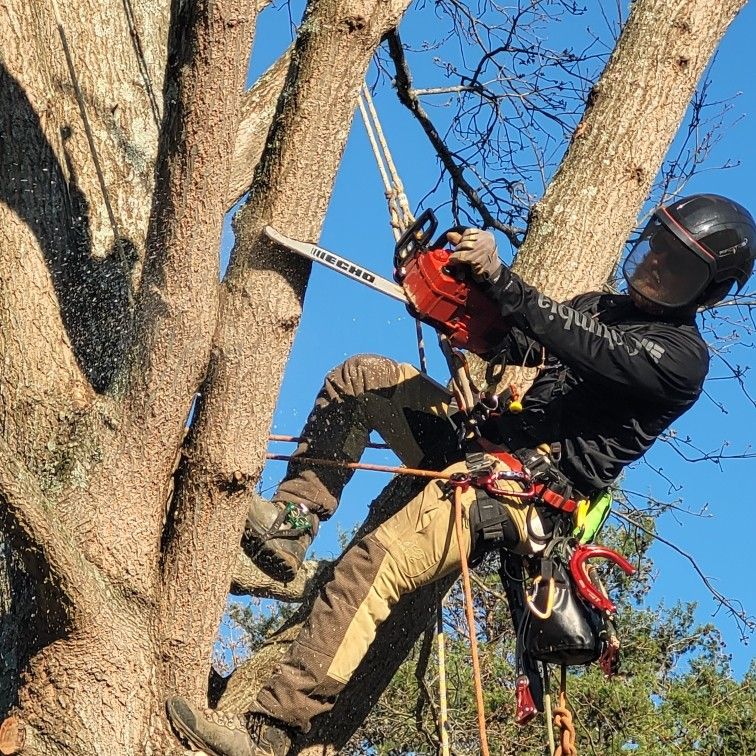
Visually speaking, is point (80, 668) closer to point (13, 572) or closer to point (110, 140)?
point (13, 572)


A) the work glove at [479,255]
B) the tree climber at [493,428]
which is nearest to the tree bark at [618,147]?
the tree climber at [493,428]

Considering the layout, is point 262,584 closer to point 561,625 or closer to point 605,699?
point 561,625

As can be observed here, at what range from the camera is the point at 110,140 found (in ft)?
13.5

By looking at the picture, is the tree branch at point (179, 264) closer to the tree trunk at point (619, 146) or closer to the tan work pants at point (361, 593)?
the tan work pants at point (361, 593)

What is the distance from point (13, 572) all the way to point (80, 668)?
46 centimetres

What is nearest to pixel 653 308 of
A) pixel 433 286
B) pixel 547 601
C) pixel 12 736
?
pixel 433 286

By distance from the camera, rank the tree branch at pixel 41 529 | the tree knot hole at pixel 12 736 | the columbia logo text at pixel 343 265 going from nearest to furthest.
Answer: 1. the tree branch at pixel 41 529
2. the tree knot hole at pixel 12 736
3. the columbia logo text at pixel 343 265

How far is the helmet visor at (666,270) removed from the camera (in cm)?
369

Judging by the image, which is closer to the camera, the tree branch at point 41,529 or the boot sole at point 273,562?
the tree branch at point 41,529

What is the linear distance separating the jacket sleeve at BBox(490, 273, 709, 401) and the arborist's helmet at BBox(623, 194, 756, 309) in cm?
20

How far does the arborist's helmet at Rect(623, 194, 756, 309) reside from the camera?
12.0 ft

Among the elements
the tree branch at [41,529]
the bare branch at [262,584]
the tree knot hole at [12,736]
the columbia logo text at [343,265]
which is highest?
the columbia logo text at [343,265]

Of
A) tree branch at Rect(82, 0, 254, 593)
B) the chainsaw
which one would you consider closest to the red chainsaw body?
the chainsaw

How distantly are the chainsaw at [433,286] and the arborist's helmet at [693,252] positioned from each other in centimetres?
51
